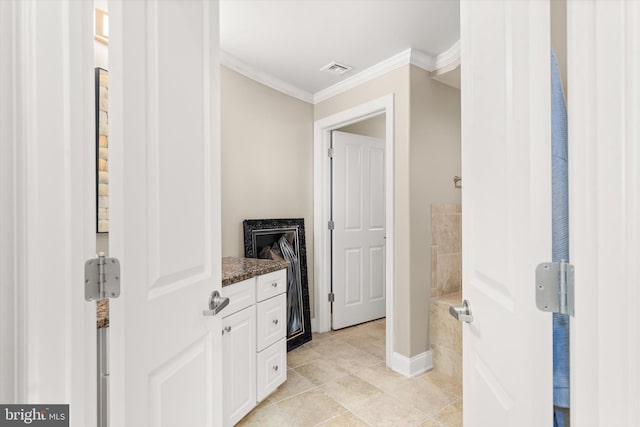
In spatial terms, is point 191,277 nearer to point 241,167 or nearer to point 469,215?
point 469,215

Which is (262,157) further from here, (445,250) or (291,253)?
(445,250)

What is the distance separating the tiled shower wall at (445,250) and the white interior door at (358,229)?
3.58 feet

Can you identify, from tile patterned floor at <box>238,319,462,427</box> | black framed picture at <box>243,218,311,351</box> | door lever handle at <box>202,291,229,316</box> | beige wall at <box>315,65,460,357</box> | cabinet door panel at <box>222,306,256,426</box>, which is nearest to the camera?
door lever handle at <box>202,291,229,316</box>

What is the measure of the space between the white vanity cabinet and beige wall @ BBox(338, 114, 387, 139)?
218 centimetres

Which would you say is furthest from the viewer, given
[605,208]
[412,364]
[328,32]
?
[412,364]

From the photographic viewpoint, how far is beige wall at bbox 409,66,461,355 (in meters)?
2.60

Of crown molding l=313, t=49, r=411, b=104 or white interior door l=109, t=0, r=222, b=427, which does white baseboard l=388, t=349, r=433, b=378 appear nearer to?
white interior door l=109, t=0, r=222, b=427

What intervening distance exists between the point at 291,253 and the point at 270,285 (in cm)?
100

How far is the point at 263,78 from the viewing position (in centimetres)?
297

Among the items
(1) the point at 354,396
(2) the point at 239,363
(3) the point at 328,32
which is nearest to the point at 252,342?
(2) the point at 239,363

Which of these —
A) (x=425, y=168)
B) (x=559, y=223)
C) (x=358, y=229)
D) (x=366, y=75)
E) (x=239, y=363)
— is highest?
(x=366, y=75)

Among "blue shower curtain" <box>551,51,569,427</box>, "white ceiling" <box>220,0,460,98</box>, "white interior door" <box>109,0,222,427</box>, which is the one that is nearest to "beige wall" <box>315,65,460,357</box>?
"white ceiling" <box>220,0,460,98</box>

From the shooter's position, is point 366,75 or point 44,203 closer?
point 44,203

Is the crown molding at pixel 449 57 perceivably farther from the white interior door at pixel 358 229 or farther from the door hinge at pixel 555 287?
the door hinge at pixel 555 287
